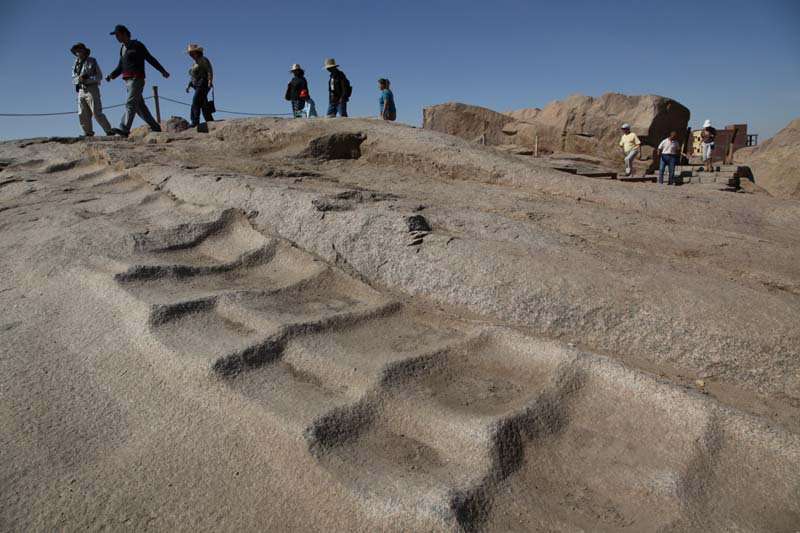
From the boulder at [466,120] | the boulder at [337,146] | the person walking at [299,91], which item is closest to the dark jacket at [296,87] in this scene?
the person walking at [299,91]

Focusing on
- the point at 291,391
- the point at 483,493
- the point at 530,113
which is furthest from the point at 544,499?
the point at 530,113

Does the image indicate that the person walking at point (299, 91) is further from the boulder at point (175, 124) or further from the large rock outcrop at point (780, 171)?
the large rock outcrop at point (780, 171)

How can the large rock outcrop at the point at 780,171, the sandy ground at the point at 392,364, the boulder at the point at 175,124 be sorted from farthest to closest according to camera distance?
the large rock outcrop at the point at 780,171 → the boulder at the point at 175,124 → the sandy ground at the point at 392,364

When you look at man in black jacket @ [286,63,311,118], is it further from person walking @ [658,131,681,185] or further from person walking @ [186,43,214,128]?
person walking @ [658,131,681,185]

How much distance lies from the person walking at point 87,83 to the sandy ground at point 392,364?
3171 mm

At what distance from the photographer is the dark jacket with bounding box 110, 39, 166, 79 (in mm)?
5191

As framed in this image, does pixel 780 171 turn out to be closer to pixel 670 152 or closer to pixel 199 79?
pixel 670 152

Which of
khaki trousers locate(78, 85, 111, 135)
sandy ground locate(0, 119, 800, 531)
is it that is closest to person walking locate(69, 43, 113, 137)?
khaki trousers locate(78, 85, 111, 135)

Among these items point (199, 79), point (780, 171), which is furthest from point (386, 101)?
point (780, 171)

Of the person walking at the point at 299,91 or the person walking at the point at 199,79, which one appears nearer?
the person walking at the point at 199,79

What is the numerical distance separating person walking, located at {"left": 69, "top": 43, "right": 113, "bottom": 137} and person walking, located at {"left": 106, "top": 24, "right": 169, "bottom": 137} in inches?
10.8

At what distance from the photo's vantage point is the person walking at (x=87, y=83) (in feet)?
17.7

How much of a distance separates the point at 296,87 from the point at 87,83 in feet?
8.78

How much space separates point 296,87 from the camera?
7.37 metres
